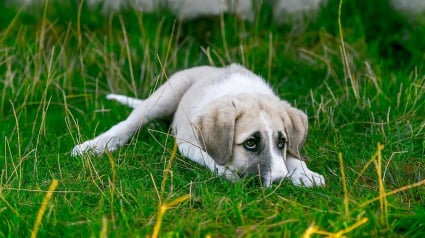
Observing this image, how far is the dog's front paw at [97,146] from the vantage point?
5576mm

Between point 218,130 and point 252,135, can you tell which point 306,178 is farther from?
point 218,130

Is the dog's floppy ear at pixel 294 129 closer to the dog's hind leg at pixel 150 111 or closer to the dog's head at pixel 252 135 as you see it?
the dog's head at pixel 252 135

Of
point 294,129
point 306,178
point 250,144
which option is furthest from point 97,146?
point 306,178

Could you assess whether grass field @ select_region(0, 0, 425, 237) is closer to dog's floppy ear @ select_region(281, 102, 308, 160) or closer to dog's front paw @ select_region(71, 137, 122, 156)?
dog's front paw @ select_region(71, 137, 122, 156)

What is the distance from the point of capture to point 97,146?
5.85 metres

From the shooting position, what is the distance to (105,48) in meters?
7.46

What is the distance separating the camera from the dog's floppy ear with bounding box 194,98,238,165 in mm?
5008

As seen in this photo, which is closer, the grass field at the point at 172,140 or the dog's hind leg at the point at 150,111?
the grass field at the point at 172,140

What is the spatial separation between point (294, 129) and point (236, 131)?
0.43 meters

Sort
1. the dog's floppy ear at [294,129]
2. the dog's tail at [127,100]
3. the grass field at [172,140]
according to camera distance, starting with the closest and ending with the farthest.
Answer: the grass field at [172,140], the dog's floppy ear at [294,129], the dog's tail at [127,100]

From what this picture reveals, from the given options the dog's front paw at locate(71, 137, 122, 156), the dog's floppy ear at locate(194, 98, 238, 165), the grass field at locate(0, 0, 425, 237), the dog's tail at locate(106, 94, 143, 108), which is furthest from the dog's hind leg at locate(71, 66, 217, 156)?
the dog's floppy ear at locate(194, 98, 238, 165)

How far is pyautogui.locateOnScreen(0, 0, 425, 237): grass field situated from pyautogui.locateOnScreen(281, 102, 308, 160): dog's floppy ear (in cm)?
29

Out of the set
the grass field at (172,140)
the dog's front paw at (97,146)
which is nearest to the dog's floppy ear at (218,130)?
the grass field at (172,140)

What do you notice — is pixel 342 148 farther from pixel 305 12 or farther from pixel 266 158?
→ pixel 305 12
